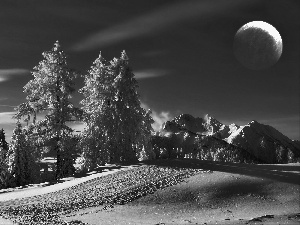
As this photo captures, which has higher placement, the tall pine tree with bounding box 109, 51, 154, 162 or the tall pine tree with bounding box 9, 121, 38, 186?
the tall pine tree with bounding box 109, 51, 154, 162

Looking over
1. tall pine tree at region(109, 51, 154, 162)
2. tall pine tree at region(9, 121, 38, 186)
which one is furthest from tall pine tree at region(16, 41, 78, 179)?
tall pine tree at region(9, 121, 38, 186)

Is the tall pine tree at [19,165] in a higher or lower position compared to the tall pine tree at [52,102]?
lower

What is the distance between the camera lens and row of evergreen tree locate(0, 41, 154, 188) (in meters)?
35.7

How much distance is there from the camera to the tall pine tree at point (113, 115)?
38.0m

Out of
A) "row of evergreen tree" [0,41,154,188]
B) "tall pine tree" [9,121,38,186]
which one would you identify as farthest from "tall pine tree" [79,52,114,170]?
"tall pine tree" [9,121,38,186]

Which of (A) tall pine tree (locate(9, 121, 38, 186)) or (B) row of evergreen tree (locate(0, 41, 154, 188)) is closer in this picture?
(B) row of evergreen tree (locate(0, 41, 154, 188))

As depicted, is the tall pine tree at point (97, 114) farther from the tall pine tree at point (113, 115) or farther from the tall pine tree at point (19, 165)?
the tall pine tree at point (19, 165)

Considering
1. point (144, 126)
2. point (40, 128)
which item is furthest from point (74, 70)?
point (144, 126)

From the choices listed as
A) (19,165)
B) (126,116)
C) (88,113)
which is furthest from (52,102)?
(19,165)

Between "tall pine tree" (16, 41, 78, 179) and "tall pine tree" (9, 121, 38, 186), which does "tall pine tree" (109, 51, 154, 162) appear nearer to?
"tall pine tree" (16, 41, 78, 179)

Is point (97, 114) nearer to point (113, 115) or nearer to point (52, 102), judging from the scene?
point (113, 115)

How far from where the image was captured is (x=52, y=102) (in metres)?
35.7

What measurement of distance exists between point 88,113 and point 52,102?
4.07 metres

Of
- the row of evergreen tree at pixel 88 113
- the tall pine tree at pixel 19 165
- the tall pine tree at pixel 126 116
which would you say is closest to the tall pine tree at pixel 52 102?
the row of evergreen tree at pixel 88 113
